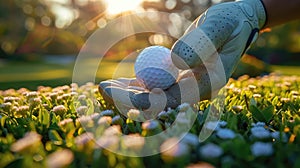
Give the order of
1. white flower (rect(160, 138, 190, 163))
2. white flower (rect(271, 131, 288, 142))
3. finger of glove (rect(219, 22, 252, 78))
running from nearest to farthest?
white flower (rect(160, 138, 190, 163))
white flower (rect(271, 131, 288, 142))
finger of glove (rect(219, 22, 252, 78))

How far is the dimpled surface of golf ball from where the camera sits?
2381 millimetres

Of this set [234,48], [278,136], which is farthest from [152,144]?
[234,48]

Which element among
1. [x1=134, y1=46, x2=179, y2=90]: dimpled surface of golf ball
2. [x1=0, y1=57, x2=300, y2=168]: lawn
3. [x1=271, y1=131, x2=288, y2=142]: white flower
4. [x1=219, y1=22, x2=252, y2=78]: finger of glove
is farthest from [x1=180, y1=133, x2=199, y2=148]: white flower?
[x1=219, y1=22, x2=252, y2=78]: finger of glove

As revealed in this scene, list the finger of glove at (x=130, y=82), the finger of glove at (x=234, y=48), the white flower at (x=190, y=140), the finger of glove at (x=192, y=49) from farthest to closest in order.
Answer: the finger of glove at (x=130, y=82)
the finger of glove at (x=234, y=48)
the finger of glove at (x=192, y=49)
the white flower at (x=190, y=140)

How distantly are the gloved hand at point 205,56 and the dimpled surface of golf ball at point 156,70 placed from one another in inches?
2.2

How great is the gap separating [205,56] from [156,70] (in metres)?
0.37

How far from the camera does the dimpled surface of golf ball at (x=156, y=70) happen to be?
238cm

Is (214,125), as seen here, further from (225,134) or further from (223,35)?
(223,35)

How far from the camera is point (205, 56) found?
219 cm

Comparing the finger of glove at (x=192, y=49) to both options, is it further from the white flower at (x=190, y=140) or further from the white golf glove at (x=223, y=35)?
the white flower at (x=190, y=140)

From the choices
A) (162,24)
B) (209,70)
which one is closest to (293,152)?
(209,70)

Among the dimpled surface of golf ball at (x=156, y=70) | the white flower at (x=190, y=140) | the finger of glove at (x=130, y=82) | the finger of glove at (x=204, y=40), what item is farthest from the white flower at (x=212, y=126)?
the finger of glove at (x=130, y=82)

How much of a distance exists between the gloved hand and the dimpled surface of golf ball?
0.18ft

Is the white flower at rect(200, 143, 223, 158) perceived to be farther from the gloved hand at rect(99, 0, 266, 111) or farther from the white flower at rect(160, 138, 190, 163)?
the gloved hand at rect(99, 0, 266, 111)
